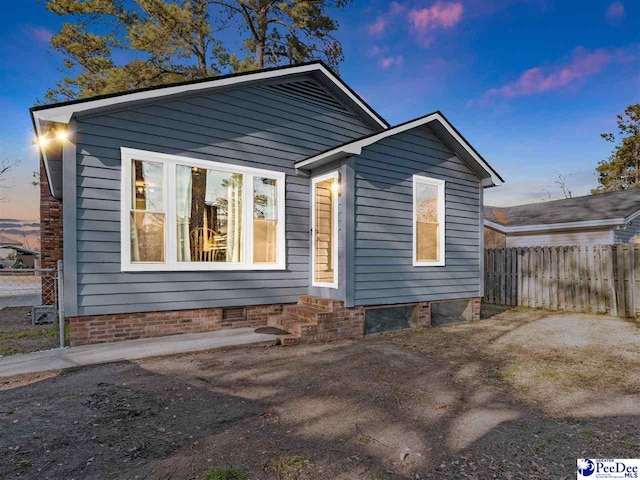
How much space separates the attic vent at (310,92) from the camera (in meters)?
7.05

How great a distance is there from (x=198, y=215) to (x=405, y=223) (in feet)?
12.9

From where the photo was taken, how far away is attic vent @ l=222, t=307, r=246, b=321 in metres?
6.20

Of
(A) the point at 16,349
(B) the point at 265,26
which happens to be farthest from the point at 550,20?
(A) the point at 16,349

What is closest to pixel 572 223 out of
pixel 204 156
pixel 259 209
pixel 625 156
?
pixel 259 209

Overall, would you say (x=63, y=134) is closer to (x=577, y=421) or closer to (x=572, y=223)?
(x=577, y=421)

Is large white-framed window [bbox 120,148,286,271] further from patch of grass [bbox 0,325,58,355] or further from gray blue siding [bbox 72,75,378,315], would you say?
patch of grass [bbox 0,325,58,355]

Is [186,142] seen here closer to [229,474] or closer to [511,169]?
[229,474]

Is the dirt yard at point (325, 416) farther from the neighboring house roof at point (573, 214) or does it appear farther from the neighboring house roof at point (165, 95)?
the neighboring house roof at point (573, 214)

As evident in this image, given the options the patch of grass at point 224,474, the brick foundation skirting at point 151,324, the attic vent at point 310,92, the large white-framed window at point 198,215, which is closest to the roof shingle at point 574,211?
the attic vent at point 310,92

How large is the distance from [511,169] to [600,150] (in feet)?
39.5

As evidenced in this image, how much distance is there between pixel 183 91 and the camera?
5.73 m
